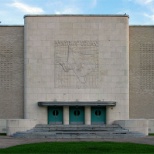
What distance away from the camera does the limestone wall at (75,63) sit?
33.2 meters

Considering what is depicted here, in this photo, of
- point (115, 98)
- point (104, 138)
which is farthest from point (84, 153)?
point (115, 98)

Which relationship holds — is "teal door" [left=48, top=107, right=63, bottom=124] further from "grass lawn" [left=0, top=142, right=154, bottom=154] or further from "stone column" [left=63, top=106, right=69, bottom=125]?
"grass lawn" [left=0, top=142, right=154, bottom=154]

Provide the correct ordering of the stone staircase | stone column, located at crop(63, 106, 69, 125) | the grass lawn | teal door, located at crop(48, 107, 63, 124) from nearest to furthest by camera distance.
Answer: the grass lawn, the stone staircase, stone column, located at crop(63, 106, 69, 125), teal door, located at crop(48, 107, 63, 124)

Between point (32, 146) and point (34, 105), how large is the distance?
1185 cm

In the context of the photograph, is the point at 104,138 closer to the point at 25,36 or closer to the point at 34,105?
the point at 34,105

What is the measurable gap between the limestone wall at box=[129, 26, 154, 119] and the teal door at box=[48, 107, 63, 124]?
5.37 m

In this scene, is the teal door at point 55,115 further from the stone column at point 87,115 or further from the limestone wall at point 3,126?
the limestone wall at point 3,126

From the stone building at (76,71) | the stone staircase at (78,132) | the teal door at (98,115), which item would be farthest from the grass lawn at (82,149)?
the teal door at (98,115)

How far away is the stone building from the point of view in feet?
109

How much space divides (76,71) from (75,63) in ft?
2.00

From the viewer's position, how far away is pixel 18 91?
33.7m

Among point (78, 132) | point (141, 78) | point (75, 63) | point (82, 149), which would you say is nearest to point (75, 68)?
point (75, 63)

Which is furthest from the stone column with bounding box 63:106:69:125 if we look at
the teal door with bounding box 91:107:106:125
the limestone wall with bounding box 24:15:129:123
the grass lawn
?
the grass lawn

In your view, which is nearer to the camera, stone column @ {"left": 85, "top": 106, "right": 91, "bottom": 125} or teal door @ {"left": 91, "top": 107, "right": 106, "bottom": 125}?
stone column @ {"left": 85, "top": 106, "right": 91, "bottom": 125}
